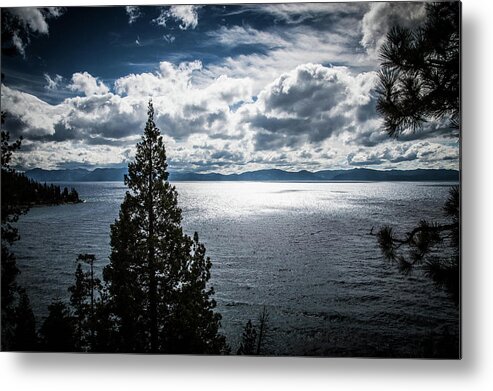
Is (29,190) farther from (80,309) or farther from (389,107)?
(389,107)

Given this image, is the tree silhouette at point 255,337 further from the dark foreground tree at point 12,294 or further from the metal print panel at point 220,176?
the dark foreground tree at point 12,294

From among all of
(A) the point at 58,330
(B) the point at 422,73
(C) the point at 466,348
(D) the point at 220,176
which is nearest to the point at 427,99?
(B) the point at 422,73

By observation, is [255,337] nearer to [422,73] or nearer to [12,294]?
[12,294]

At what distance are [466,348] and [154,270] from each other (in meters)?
2.18

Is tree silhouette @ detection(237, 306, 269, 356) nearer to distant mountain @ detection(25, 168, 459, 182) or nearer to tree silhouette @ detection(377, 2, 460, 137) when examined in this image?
distant mountain @ detection(25, 168, 459, 182)

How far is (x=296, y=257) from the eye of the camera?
2.78m

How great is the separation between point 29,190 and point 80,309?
3.02 ft

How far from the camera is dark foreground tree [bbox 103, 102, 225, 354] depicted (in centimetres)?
282

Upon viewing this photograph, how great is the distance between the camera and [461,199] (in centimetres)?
264

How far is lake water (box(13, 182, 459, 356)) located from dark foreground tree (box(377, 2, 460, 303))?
0.28 ft

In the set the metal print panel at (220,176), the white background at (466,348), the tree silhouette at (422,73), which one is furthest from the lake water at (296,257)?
the tree silhouette at (422,73)

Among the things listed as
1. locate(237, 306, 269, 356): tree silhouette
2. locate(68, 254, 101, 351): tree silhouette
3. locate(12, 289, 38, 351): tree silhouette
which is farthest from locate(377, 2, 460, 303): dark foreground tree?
locate(12, 289, 38, 351): tree silhouette

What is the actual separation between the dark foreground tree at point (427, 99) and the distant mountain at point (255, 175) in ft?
0.94

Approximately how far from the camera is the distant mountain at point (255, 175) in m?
2.77
